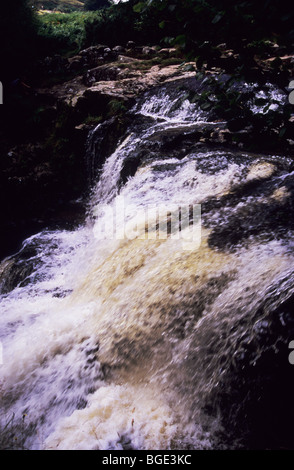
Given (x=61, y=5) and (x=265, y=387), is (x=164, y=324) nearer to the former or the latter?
(x=265, y=387)

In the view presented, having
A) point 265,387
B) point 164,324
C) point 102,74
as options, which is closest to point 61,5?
point 102,74

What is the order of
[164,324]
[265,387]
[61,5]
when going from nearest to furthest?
[265,387] < [164,324] < [61,5]

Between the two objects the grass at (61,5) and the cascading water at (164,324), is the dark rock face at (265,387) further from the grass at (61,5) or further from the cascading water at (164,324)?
the grass at (61,5)

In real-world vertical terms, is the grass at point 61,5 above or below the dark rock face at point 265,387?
above

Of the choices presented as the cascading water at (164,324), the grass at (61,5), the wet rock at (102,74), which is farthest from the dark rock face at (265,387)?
the grass at (61,5)

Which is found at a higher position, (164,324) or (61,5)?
(61,5)

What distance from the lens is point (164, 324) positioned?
9.68ft

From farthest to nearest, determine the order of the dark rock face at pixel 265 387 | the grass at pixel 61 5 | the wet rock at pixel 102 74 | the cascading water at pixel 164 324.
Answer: the grass at pixel 61 5, the wet rock at pixel 102 74, the cascading water at pixel 164 324, the dark rock face at pixel 265 387

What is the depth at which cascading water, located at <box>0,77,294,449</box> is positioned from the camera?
89.2 inches

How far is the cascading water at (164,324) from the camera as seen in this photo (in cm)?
227

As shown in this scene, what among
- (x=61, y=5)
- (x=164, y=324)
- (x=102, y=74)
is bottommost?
(x=164, y=324)

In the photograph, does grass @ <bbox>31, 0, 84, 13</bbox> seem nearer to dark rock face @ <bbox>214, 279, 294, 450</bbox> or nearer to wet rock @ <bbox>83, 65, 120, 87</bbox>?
wet rock @ <bbox>83, 65, 120, 87</bbox>
